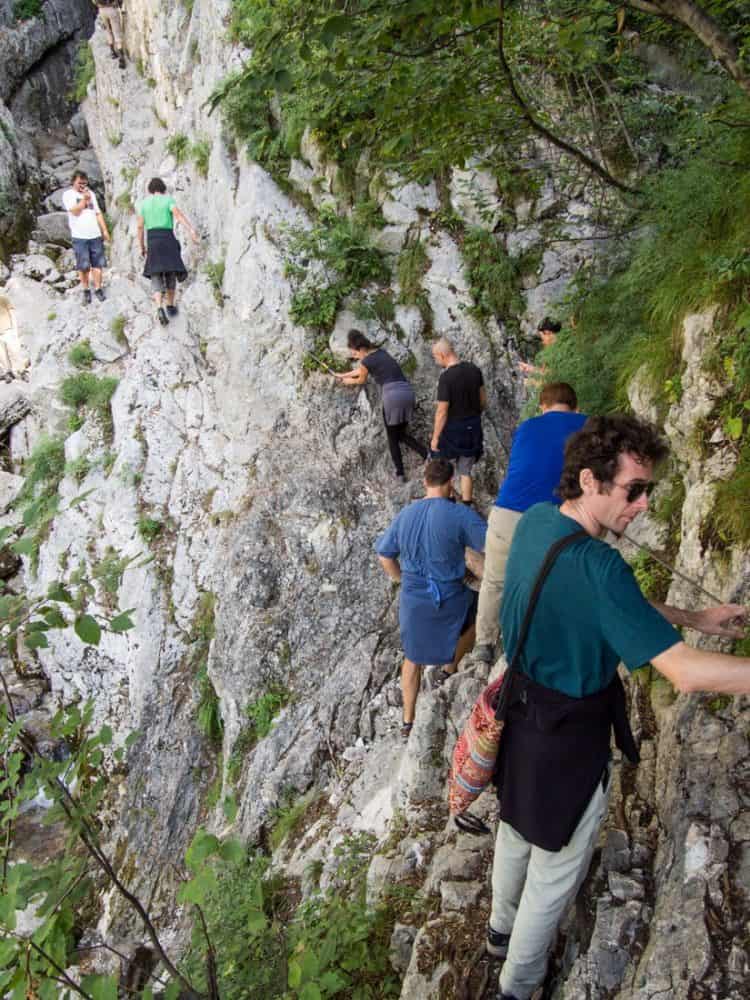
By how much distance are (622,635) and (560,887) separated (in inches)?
53.3

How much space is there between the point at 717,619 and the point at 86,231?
551 inches

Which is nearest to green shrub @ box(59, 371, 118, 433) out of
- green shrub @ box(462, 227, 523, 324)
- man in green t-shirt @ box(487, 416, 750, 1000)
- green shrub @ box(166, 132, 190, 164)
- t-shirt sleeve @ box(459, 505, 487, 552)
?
green shrub @ box(166, 132, 190, 164)

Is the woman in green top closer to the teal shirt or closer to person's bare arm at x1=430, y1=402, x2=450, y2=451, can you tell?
person's bare arm at x1=430, y1=402, x2=450, y2=451

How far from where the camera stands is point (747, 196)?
16.8 feet

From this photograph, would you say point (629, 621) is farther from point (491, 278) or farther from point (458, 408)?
point (491, 278)

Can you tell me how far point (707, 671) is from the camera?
2232mm

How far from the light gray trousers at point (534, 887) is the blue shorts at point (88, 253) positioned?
13996mm

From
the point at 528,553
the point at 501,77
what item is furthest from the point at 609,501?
the point at 501,77

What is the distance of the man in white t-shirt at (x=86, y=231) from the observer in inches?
494

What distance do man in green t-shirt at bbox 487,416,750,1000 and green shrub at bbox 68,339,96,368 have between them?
12536mm

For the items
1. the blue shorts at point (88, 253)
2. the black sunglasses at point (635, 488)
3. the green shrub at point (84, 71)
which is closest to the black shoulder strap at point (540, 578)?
the black sunglasses at point (635, 488)

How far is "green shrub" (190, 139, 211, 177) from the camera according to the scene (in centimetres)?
1326

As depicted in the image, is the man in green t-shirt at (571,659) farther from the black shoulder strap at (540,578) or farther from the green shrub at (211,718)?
the green shrub at (211,718)

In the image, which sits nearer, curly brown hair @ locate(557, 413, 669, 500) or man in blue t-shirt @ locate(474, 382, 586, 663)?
curly brown hair @ locate(557, 413, 669, 500)
